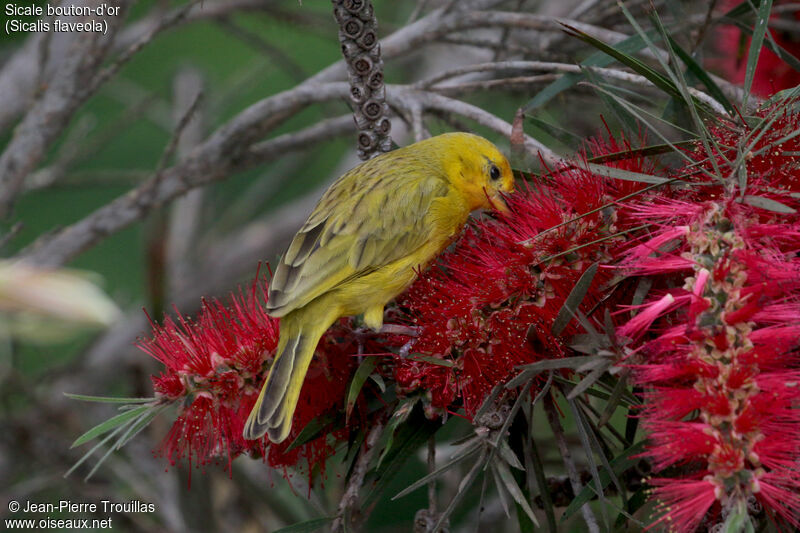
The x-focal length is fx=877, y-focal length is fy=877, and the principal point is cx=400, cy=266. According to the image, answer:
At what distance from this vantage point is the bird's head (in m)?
2.16

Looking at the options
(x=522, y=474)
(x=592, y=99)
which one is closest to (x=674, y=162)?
(x=522, y=474)

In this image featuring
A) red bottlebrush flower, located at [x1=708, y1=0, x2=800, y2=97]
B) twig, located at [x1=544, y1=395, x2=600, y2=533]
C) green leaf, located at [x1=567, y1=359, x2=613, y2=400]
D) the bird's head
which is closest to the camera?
→ green leaf, located at [x1=567, y1=359, x2=613, y2=400]

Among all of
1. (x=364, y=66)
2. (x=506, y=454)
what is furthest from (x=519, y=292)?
(x=364, y=66)

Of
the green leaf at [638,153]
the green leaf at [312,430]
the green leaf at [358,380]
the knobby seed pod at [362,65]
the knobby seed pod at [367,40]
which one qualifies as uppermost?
the knobby seed pod at [367,40]

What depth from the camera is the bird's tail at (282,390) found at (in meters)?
1.51

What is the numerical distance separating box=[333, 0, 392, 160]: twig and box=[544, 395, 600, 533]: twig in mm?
702

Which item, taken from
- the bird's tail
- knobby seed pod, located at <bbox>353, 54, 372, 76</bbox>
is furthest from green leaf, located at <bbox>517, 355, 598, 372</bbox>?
knobby seed pod, located at <bbox>353, 54, 372, 76</bbox>

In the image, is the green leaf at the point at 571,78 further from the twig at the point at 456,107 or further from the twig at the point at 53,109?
the twig at the point at 53,109

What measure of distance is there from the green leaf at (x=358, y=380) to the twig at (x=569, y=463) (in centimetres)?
32

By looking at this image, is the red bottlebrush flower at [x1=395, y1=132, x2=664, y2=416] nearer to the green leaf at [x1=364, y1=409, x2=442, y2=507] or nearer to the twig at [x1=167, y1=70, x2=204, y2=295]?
the green leaf at [x1=364, y1=409, x2=442, y2=507]

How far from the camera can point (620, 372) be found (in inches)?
49.0

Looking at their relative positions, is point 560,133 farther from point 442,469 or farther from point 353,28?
point 442,469

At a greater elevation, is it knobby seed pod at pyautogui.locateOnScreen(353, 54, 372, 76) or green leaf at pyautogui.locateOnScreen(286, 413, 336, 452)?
knobby seed pod at pyautogui.locateOnScreen(353, 54, 372, 76)

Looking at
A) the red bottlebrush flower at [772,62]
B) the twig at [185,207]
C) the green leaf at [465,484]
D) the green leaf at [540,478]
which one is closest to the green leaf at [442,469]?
the green leaf at [465,484]
